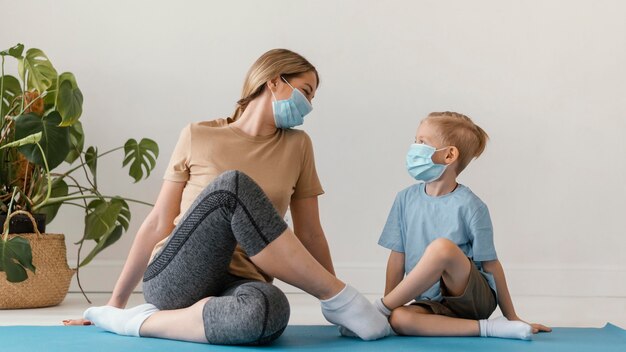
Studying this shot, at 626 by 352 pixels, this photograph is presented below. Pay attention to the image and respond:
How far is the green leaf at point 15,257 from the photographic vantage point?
273 centimetres

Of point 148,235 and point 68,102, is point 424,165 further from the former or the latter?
point 68,102

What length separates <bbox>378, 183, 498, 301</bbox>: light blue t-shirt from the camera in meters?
2.27

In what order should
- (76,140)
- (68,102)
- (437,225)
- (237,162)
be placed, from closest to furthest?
(237,162) → (437,225) → (68,102) → (76,140)

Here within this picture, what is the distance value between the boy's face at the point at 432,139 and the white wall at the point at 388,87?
4.14 ft

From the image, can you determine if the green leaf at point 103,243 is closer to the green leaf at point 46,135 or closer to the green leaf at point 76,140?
the green leaf at point 76,140

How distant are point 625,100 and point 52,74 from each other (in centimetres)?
235

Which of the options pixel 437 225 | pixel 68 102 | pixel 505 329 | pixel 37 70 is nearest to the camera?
pixel 505 329

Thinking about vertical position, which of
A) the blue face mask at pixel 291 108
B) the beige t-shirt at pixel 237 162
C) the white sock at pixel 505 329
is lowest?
the white sock at pixel 505 329

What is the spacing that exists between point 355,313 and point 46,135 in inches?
54.5

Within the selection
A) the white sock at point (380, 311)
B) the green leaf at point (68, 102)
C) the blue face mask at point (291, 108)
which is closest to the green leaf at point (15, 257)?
the green leaf at point (68, 102)

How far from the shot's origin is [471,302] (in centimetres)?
217

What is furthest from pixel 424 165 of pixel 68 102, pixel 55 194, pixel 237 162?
pixel 55 194

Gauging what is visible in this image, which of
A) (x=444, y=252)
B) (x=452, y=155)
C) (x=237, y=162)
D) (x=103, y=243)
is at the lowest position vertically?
(x=103, y=243)

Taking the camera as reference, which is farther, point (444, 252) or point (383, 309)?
point (383, 309)
